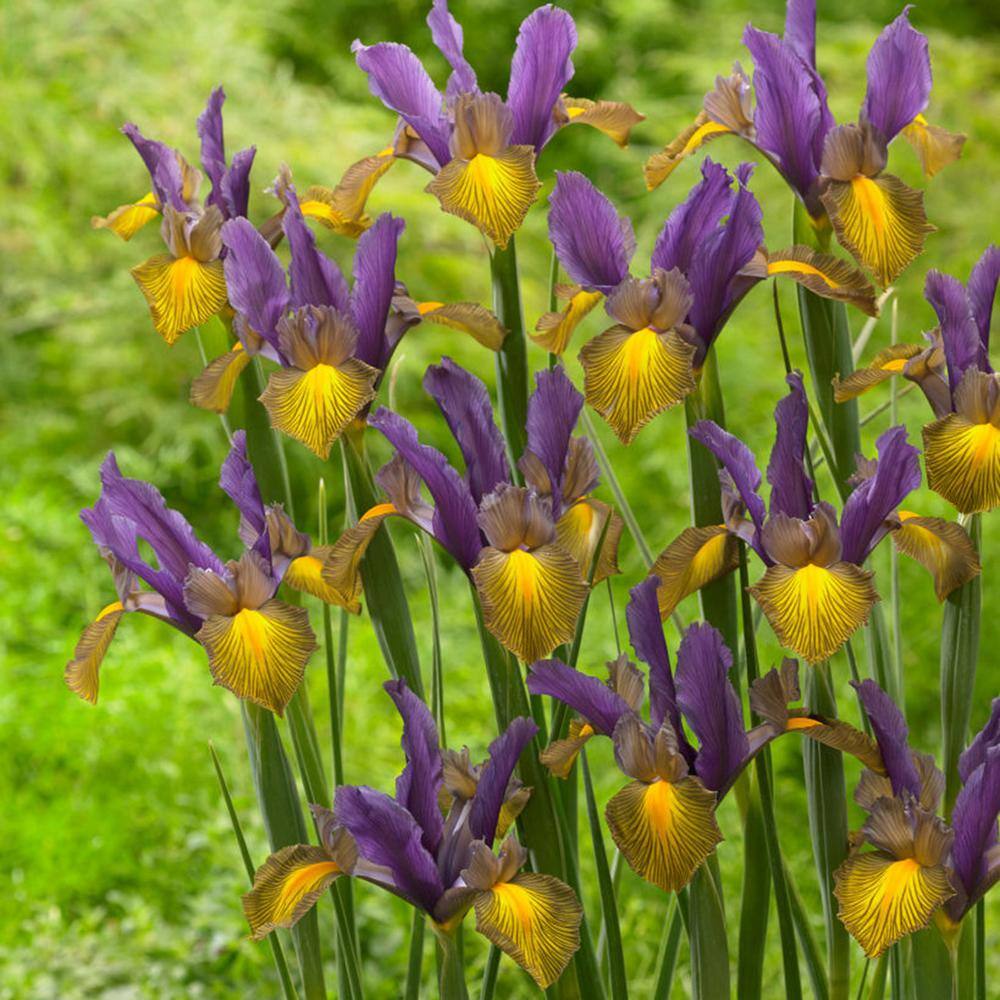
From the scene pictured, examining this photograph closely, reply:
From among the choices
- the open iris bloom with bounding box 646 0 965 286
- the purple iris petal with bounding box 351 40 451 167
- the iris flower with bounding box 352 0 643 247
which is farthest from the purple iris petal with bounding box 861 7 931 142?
the purple iris petal with bounding box 351 40 451 167

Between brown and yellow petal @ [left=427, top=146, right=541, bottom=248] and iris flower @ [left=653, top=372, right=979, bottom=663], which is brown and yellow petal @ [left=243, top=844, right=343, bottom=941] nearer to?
iris flower @ [left=653, top=372, right=979, bottom=663]

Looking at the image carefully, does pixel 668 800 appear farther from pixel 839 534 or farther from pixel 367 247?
pixel 367 247

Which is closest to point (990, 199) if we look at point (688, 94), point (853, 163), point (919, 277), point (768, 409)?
point (919, 277)

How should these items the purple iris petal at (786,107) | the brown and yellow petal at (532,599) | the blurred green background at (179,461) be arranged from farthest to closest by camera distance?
the blurred green background at (179,461)
the purple iris petal at (786,107)
the brown and yellow petal at (532,599)

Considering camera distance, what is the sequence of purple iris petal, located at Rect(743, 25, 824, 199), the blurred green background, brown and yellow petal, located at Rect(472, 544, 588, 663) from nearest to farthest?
brown and yellow petal, located at Rect(472, 544, 588, 663) < purple iris petal, located at Rect(743, 25, 824, 199) < the blurred green background

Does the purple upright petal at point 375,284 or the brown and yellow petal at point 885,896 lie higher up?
the purple upright petal at point 375,284

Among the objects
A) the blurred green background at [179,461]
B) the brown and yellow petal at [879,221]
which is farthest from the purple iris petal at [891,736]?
the blurred green background at [179,461]

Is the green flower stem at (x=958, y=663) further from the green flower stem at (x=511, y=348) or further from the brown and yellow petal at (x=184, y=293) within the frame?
the brown and yellow petal at (x=184, y=293)
